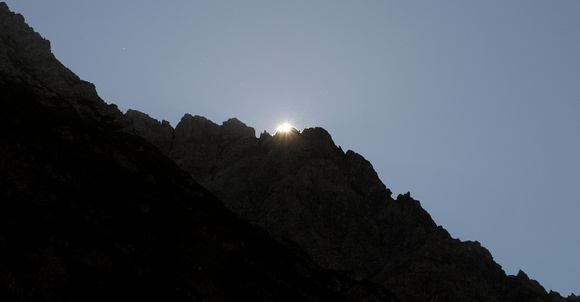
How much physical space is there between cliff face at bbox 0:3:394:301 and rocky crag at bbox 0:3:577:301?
24 centimetres

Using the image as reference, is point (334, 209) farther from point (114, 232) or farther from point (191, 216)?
point (114, 232)

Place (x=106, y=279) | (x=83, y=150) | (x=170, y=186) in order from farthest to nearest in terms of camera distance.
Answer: (x=170, y=186) → (x=83, y=150) → (x=106, y=279)

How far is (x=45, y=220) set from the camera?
4866 centimetres

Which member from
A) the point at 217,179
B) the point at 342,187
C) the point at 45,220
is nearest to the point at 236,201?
the point at 217,179

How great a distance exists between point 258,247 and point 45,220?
122 feet

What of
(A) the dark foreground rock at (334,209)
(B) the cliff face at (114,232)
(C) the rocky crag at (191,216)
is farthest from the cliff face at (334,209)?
(B) the cliff face at (114,232)

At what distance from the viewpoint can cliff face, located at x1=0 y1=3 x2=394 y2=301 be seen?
142 feet

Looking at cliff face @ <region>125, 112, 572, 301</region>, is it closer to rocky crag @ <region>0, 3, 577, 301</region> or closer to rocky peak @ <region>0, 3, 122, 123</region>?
rocky crag @ <region>0, 3, 577, 301</region>

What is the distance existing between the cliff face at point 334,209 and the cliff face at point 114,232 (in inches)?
530

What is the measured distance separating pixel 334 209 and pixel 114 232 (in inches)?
2720

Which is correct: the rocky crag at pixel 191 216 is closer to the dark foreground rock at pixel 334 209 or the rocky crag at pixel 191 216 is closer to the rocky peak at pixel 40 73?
the dark foreground rock at pixel 334 209

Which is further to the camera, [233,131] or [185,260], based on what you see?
[233,131]

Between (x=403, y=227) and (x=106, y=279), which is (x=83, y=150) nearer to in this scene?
(x=106, y=279)

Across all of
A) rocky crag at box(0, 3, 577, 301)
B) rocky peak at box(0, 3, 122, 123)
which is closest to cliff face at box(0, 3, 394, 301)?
rocky crag at box(0, 3, 577, 301)
